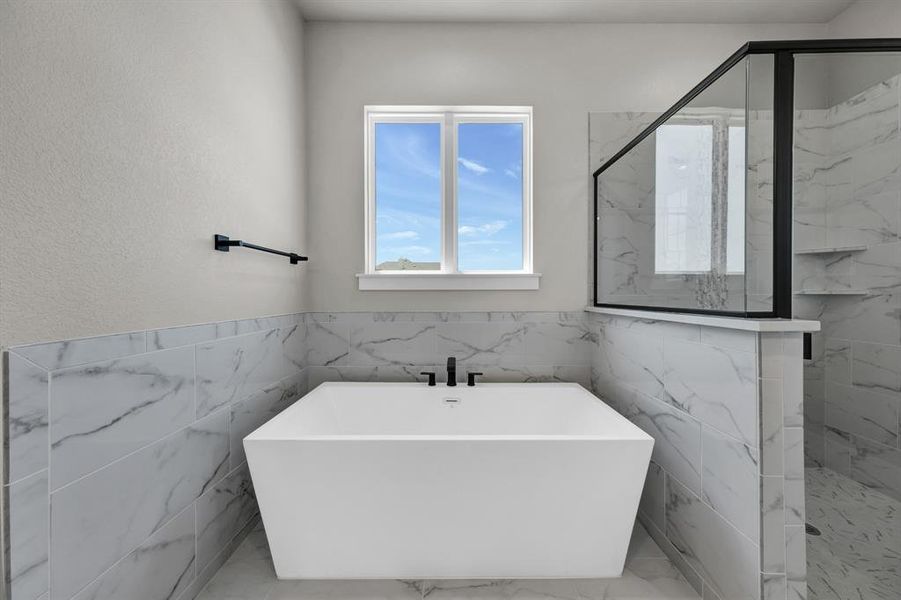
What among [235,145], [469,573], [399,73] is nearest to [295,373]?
[235,145]

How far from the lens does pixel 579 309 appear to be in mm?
2492

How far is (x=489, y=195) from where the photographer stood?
2572mm

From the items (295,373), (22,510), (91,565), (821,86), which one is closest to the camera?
(22,510)

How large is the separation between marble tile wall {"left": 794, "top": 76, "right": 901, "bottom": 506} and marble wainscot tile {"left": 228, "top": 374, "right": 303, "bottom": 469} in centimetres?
239

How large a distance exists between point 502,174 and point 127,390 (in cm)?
220

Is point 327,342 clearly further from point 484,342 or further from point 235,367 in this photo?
point 484,342

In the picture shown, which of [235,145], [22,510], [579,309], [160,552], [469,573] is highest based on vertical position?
[235,145]

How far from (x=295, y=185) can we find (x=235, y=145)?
2.03 ft

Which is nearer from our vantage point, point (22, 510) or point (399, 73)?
point (22, 510)

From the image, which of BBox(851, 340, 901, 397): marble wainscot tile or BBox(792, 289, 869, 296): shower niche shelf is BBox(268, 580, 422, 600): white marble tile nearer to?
BBox(792, 289, 869, 296): shower niche shelf

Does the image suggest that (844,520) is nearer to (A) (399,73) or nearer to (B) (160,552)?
(B) (160,552)

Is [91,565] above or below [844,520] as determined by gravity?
above

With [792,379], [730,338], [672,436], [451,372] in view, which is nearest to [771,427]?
[792,379]

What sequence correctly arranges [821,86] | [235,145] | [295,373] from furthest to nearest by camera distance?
[295,373]
[235,145]
[821,86]
